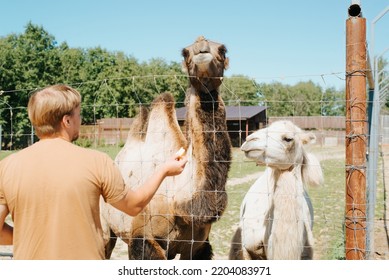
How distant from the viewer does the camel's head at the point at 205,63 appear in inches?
126

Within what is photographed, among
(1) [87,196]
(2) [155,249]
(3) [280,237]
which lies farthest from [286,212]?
(1) [87,196]

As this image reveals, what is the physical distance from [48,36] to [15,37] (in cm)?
314

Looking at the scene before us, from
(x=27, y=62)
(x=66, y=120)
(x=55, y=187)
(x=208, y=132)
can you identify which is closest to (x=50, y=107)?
(x=66, y=120)

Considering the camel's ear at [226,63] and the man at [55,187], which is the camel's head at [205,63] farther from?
the man at [55,187]

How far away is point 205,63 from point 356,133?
1256mm

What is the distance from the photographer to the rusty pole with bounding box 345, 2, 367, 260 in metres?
2.81

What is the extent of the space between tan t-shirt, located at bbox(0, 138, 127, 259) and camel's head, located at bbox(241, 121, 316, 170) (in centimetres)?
167

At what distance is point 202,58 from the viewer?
125 inches

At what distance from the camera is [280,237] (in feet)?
10.9

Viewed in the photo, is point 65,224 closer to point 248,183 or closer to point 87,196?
point 87,196

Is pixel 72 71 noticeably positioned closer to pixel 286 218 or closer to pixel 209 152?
pixel 209 152

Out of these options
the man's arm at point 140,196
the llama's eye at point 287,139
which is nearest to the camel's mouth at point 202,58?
the llama's eye at point 287,139

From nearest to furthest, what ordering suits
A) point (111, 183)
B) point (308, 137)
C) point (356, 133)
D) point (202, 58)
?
1. point (111, 183)
2. point (356, 133)
3. point (202, 58)
4. point (308, 137)
